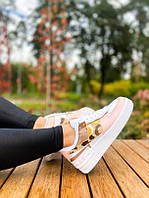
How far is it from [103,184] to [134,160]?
1.23ft

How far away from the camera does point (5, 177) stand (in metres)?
0.92

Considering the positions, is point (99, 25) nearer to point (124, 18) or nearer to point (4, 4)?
point (124, 18)

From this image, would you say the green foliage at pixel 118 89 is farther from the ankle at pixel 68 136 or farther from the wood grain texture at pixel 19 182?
the ankle at pixel 68 136

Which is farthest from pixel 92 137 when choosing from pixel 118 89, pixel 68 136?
pixel 118 89

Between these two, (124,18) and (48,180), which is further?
(124,18)

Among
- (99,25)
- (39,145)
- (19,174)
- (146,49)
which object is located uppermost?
(99,25)

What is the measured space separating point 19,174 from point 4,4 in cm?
617

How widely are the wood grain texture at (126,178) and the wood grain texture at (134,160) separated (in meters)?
0.03

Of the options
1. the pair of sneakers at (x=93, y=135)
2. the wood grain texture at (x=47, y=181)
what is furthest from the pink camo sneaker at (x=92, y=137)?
the wood grain texture at (x=47, y=181)

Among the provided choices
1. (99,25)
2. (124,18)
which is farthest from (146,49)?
(99,25)

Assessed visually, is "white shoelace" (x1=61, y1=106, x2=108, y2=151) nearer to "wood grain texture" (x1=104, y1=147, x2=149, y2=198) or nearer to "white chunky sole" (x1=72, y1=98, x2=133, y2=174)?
"white chunky sole" (x1=72, y1=98, x2=133, y2=174)

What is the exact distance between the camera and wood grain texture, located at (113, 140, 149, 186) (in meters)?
0.97

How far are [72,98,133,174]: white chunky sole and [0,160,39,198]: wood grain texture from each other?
0.21 m

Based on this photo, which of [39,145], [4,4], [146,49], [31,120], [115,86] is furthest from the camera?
[115,86]
